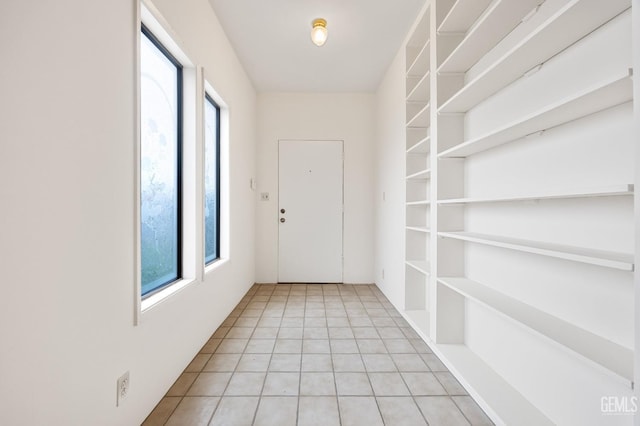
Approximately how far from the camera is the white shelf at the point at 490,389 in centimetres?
140

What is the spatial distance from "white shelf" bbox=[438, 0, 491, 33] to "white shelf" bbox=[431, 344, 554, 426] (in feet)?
7.25

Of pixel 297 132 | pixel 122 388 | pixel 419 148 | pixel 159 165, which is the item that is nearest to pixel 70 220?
pixel 122 388

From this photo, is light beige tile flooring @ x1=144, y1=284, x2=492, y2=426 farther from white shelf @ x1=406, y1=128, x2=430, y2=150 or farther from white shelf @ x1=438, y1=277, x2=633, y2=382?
white shelf @ x1=406, y1=128, x2=430, y2=150

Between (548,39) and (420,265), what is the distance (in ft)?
5.94

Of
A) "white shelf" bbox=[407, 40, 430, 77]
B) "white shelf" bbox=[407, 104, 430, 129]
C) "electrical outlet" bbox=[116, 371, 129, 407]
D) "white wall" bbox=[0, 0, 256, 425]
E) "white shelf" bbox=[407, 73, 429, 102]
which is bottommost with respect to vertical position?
"electrical outlet" bbox=[116, 371, 129, 407]

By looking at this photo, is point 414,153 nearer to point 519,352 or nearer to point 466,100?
point 466,100

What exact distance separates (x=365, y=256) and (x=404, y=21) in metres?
2.81

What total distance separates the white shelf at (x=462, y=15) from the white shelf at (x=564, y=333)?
1735 millimetres

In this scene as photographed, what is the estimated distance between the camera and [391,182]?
3371mm

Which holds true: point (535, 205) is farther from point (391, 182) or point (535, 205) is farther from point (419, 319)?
point (391, 182)

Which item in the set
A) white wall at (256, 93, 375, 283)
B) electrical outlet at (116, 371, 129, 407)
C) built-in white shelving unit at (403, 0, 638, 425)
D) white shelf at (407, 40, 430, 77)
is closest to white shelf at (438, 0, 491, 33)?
built-in white shelving unit at (403, 0, 638, 425)

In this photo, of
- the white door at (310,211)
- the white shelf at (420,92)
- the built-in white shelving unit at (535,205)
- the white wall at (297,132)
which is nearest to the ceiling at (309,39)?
the white wall at (297,132)

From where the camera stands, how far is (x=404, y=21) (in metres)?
2.63

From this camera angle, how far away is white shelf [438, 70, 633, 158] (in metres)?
0.91
